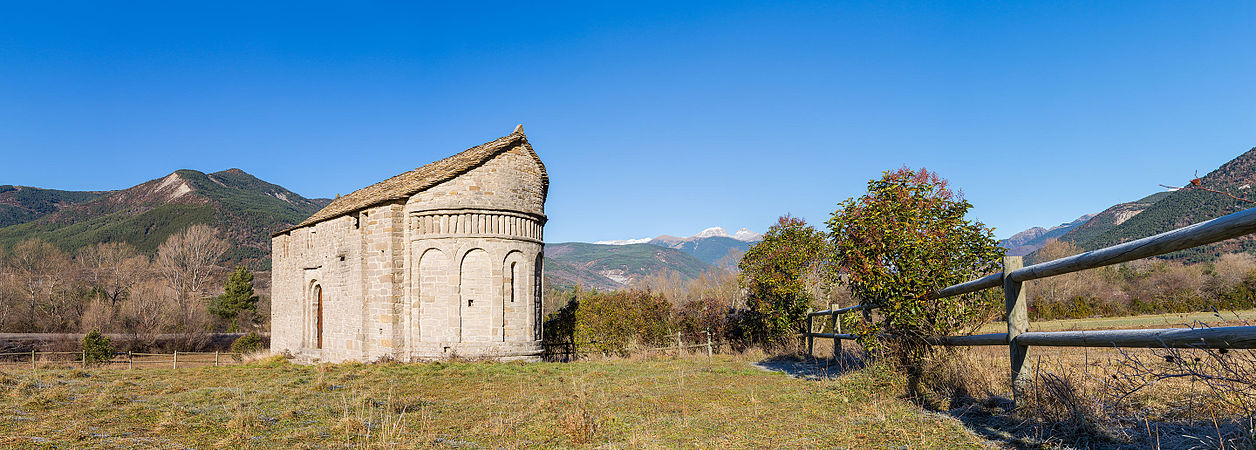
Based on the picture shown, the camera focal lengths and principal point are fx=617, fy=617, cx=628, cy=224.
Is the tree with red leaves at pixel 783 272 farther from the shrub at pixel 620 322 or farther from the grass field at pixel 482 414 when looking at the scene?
the shrub at pixel 620 322

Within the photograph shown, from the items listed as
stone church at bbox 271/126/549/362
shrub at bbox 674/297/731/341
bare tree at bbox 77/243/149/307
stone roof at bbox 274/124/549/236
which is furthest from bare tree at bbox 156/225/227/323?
shrub at bbox 674/297/731/341

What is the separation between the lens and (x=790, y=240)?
Answer: 17.5m

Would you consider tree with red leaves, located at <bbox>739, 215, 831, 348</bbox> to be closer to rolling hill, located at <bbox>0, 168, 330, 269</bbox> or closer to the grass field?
the grass field

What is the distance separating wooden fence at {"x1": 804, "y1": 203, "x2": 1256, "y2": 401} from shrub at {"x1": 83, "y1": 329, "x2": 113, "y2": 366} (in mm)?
40034

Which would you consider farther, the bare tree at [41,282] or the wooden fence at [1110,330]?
the bare tree at [41,282]

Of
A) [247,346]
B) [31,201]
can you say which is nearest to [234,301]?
[247,346]

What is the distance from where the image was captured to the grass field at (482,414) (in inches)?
242

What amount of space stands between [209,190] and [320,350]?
420 feet

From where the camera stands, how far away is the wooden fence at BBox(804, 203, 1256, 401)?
3.43 meters

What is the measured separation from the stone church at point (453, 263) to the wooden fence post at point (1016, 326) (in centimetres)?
1573

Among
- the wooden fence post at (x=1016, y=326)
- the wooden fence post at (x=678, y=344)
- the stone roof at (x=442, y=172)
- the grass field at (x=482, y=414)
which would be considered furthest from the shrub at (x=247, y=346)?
the wooden fence post at (x=1016, y=326)

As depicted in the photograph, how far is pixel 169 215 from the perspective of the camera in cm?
10175

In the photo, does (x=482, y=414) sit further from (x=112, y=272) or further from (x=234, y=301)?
(x=112, y=272)

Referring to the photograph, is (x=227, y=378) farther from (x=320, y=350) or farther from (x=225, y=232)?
(x=225, y=232)
